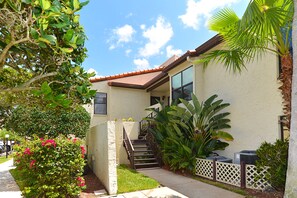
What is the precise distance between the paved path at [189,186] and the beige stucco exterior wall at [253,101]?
288cm

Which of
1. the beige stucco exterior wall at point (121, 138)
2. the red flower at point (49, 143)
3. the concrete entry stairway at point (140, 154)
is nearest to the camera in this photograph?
the red flower at point (49, 143)

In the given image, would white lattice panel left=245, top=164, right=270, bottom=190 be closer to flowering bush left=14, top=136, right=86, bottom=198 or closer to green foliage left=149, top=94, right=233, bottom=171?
green foliage left=149, top=94, right=233, bottom=171

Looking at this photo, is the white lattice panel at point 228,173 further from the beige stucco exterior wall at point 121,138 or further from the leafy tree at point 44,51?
the leafy tree at point 44,51

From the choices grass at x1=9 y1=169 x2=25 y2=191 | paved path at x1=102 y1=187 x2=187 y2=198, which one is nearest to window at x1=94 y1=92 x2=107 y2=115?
grass at x1=9 y1=169 x2=25 y2=191

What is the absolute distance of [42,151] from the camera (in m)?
6.02

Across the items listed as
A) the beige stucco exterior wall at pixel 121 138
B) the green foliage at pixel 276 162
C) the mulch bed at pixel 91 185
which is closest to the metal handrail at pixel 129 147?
the beige stucco exterior wall at pixel 121 138

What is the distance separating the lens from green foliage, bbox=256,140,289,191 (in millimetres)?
5961

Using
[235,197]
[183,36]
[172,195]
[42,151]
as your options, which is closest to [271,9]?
[235,197]

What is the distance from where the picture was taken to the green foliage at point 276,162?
19.6ft

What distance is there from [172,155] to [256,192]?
4.27 meters

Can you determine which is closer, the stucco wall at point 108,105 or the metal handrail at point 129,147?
the metal handrail at point 129,147

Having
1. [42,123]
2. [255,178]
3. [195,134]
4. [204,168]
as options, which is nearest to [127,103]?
[42,123]

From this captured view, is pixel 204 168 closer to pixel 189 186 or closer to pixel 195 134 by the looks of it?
pixel 195 134

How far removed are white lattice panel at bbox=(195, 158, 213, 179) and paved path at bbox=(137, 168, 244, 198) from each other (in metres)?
0.74
